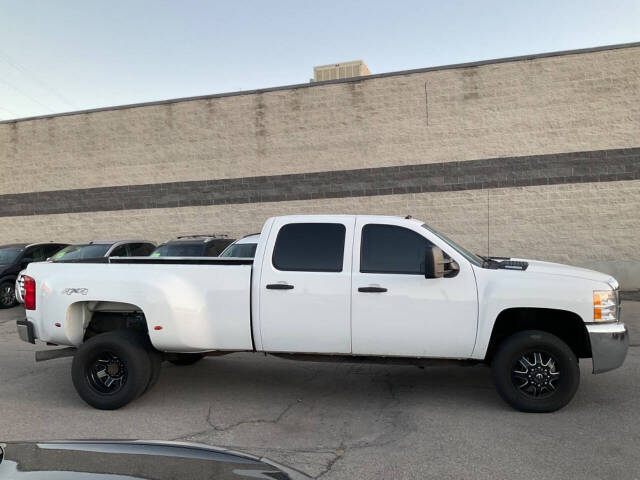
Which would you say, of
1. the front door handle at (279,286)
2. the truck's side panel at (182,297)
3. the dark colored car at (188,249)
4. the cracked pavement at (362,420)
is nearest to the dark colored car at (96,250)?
the dark colored car at (188,249)

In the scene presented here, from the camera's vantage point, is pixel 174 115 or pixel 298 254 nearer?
pixel 298 254

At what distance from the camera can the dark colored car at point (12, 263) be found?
12883mm

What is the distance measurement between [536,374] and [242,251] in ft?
19.9

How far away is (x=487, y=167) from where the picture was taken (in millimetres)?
13750

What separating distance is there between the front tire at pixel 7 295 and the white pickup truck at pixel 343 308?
844 cm

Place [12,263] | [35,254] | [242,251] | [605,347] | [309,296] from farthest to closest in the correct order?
[35,254]
[12,263]
[242,251]
[309,296]
[605,347]

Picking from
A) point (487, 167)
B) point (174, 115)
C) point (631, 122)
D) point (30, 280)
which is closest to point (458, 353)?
point (30, 280)

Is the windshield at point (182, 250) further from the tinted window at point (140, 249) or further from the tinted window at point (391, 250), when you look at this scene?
the tinted window at point (391, 250)

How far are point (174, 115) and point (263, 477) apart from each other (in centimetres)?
1566

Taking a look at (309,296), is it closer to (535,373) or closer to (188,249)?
(535,373)

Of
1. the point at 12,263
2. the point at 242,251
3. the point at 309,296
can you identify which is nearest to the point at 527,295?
the point at 309,296

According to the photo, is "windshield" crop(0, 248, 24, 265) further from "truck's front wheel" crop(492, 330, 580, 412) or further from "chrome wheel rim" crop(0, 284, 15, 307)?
"truck's front wheel" crop(492, 330, 580, 412)

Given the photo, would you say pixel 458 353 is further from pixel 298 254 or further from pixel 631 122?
pixel 631 122

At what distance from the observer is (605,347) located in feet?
15.8
